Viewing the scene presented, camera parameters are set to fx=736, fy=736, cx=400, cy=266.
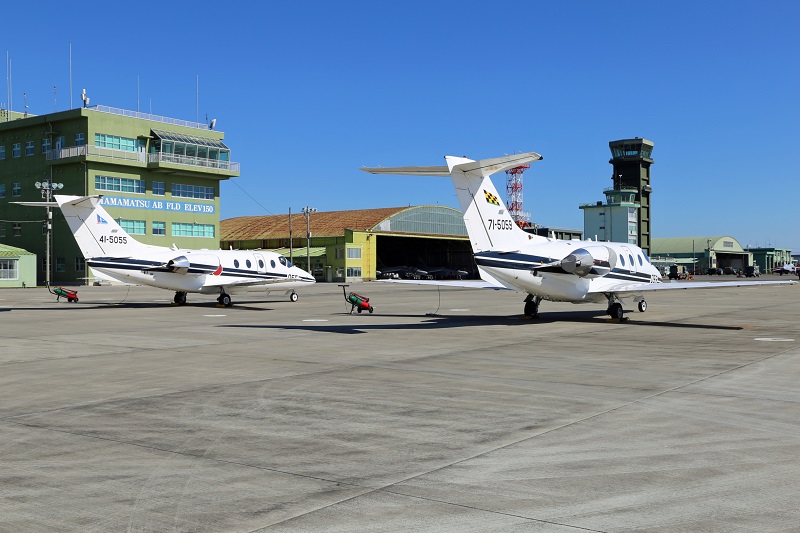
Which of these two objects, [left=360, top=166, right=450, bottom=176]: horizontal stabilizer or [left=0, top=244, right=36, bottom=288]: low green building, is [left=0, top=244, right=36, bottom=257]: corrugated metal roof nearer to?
[left=0, top=244, right=36, bottom=288]: low green building

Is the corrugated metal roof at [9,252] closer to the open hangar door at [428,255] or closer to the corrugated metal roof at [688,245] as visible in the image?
the open hangar door at [428,255]

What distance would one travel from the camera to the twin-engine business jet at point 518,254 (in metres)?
23.6

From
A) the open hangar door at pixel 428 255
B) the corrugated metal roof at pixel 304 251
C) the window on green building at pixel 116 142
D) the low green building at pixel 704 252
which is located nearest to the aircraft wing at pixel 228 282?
the window on green building at pixel 116 142

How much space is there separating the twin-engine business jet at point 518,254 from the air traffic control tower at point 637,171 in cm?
12727

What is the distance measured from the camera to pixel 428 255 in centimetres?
13062

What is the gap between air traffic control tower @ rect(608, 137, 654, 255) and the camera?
488 ft

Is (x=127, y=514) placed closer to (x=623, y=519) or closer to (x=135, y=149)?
(x=623, y=519)

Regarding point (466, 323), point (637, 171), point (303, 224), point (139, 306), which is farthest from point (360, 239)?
point (466, 323)

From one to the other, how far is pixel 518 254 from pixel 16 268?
2631 inches

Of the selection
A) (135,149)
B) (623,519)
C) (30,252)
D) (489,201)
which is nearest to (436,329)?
(489,201)

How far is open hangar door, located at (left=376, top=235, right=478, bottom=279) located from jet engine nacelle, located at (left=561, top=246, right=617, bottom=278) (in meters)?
95.3

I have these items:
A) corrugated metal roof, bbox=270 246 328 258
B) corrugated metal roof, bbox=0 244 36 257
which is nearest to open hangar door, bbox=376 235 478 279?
corrugated metal roof, bbox=270 246 328 258

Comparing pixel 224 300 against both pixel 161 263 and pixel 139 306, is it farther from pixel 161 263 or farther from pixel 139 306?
pixel 139 306

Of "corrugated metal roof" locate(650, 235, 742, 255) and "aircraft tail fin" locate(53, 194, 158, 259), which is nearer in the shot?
"aircraft tail fin" locate(53, 194, 158, 259)
